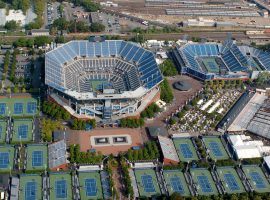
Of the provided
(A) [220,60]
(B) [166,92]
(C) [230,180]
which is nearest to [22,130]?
(B) [166,92]

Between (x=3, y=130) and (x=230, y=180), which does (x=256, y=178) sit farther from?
(x=3, y=130)

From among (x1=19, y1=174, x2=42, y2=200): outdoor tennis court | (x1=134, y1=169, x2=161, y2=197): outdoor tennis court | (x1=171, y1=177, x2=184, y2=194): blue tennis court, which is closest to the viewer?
(x1=19, y1=174, x2=42, y2=200): outdoor tennis court

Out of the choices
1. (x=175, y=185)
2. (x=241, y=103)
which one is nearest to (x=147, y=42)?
(x=241, y=103)

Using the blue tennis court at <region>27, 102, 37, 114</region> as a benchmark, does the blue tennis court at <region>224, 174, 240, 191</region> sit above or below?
below

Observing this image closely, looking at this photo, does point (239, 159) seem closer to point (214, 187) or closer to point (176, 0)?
point (214, 187)

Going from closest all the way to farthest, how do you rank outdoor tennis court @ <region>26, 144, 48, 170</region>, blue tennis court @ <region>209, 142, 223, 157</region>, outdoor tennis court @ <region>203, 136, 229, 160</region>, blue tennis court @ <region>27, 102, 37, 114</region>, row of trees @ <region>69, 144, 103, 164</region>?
outdoor tennis court @ <region>26, 144, 48, 170</region>
row of trees @ <region>69, 144, 103, 164</region>
outdoor tennis court @ <region>203, 136, 229, 160</region>
blue tennis court @ <region>209, 142, 223, 157</region>
blue tennis court @ <region>27, 102, 37, 114</region>

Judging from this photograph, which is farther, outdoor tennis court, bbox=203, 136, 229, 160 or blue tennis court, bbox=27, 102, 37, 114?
blue tennis court, bbox=27, 102, 37, 114

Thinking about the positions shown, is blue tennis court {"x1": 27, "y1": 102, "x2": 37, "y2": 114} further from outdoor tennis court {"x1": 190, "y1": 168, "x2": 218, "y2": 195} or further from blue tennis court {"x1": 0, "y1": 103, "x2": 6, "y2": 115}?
outdoor tennis court {"x1": 190, "y1": 168, "x2": 218, "y2": 195}

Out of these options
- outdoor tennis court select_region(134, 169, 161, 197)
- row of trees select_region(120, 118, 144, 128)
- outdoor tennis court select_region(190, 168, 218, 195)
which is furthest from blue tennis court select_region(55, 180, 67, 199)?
outdoor tennis court select_region(190, 168, 218, 195)
